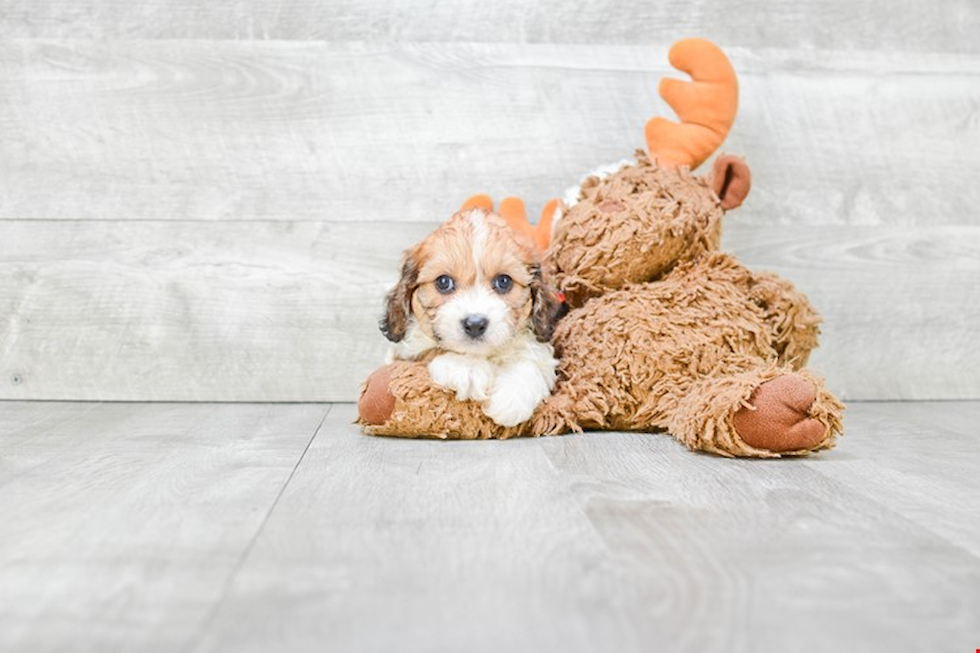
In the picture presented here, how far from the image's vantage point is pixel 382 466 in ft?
4.69

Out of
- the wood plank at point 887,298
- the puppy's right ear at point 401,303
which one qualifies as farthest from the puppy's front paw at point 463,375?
the wood plank at point 887,298

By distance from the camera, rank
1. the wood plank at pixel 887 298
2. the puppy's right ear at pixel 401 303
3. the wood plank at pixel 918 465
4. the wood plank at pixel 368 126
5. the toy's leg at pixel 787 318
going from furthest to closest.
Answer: the wood plank at pixel 887 298, the wood plank at pixel 368 126, the toy's leg at pixel 787 318, the puppy's right ear at pixel 401 303, the wood plank at pixel 918 465

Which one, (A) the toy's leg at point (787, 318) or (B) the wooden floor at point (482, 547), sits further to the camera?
(A) the toy's leg at point (787, 318)

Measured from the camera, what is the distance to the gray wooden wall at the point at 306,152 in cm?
217

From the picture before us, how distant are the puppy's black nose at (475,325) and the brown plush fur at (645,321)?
0.43 feet

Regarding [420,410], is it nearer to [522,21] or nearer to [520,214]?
[520,214]

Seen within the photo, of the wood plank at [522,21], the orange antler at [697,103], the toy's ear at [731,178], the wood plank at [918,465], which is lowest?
the wood plank at [918,465]

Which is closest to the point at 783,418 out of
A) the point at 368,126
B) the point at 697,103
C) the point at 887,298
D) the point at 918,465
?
the point at 918,465

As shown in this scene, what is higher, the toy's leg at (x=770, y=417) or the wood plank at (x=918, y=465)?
the toy's leg at (x=770, y=417)

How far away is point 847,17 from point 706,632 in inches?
76.7

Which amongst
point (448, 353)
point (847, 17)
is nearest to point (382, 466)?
point (448, 353)

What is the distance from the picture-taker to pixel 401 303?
1697mm

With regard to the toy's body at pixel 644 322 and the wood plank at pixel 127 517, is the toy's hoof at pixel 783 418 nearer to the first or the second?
the toy's body at pixel 644 322

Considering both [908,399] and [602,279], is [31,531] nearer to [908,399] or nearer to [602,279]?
[602,279]
